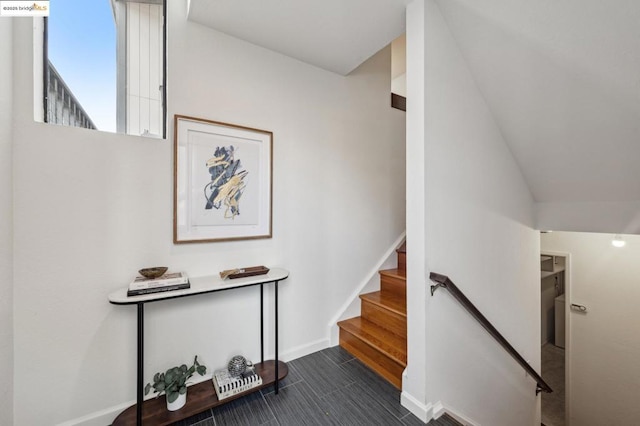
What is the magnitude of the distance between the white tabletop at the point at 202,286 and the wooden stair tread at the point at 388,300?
104 cm

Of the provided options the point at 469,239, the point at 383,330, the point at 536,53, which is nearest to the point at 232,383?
the point at 383,330

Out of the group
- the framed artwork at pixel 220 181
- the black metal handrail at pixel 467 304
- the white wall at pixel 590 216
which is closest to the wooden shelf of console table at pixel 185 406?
the framed artwork at pixel 220 181

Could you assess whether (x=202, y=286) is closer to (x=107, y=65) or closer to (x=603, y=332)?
(x=107, y=65)

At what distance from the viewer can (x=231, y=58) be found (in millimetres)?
2002

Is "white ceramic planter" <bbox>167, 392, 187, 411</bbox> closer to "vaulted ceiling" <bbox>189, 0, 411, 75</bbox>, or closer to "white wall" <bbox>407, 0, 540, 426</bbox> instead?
"white wall" <bbox>407, 0, 540, 426</bbox>

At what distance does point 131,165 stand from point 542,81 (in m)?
2.91

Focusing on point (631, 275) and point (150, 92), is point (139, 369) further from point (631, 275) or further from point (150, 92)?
point (631, 275)

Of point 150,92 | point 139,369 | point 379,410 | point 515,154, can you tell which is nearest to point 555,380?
point 515,154

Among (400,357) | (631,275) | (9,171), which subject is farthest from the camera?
(631,275)

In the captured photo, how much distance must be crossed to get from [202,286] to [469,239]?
203 centimetres

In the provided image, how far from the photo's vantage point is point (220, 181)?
1926mm

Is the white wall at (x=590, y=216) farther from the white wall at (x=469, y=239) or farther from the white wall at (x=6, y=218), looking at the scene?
the white wall at (x=6, y=218)

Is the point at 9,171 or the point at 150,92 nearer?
the point at 9,171

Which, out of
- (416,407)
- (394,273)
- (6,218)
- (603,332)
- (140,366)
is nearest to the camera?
(6,218)
